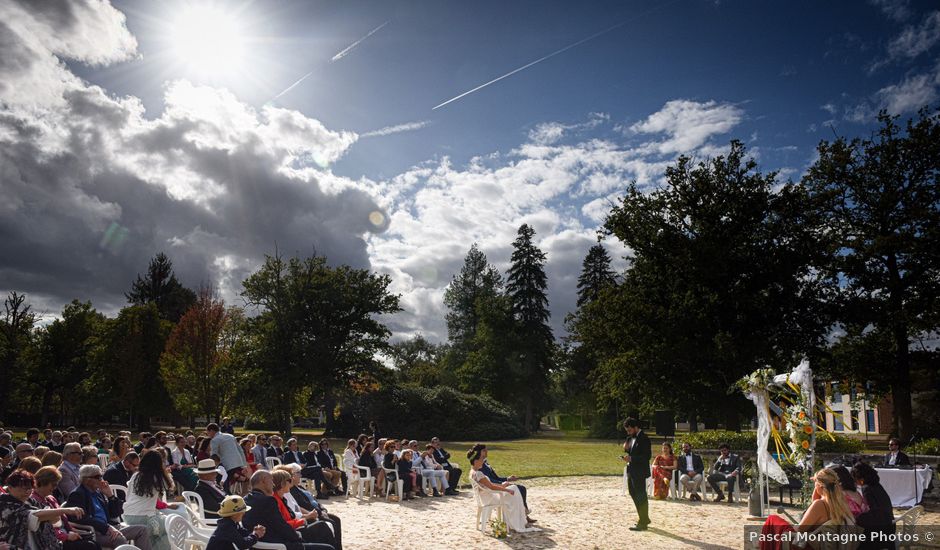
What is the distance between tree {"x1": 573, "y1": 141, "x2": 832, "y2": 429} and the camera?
27094 millimetres

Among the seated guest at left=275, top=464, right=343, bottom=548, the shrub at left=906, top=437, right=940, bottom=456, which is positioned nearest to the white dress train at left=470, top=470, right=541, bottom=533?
the seated guest at left=275, top=464, right=343, bottom=548

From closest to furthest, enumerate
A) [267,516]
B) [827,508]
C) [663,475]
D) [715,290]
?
[267,516] → [827,508] → [663,475] → [715,290]

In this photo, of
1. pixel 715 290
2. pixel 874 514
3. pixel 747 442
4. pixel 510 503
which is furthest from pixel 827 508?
pixel 715 290

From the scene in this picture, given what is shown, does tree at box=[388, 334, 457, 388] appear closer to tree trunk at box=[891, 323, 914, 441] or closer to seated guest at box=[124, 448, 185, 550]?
tree trunk at box=[891, 323, 914, 441]

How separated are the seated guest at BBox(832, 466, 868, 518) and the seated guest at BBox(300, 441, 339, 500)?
1066 cm

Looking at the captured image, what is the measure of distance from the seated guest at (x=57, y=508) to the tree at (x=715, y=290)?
Result: 24078 millimetres

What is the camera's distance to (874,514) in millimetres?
7035

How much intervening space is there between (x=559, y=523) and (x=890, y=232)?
83.3 feet

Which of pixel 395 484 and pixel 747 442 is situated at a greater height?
pixel 747 442

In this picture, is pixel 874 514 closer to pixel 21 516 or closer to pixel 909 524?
pixel 909 524

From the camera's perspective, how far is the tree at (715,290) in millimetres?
27094

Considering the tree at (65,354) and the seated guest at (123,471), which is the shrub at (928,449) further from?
the tree at (65,354)

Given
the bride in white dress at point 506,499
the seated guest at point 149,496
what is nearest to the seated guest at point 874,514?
the bride in white dress at point 506,499

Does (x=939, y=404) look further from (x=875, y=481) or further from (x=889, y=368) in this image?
(x=875, y=481)
